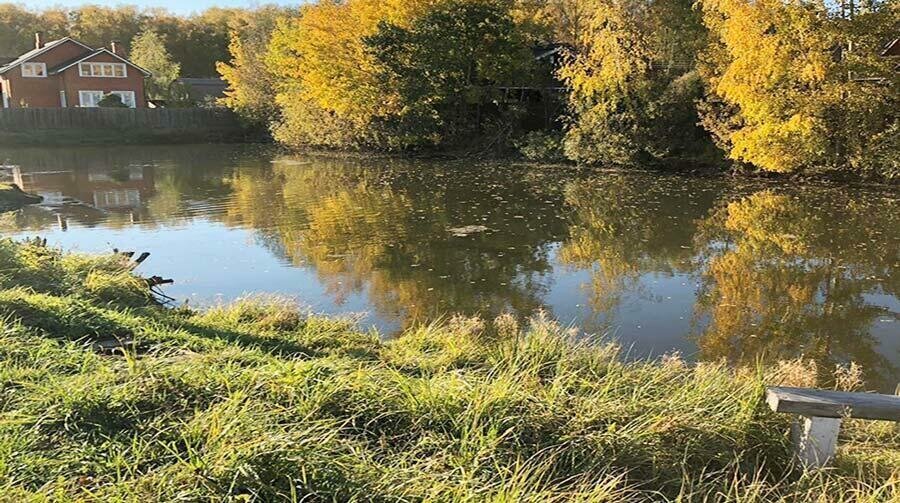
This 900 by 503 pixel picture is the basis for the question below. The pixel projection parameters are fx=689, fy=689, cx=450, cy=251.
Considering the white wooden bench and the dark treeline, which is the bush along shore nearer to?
the white wooden bench

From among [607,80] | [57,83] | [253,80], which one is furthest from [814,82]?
[57,83]

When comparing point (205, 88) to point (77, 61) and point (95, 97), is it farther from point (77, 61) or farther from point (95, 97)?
point (77, 61)

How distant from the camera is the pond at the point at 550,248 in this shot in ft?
28.3

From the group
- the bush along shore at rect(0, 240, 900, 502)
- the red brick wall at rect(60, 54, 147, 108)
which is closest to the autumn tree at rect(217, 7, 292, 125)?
the red brick wall at rect(60, 54, 147, 108)

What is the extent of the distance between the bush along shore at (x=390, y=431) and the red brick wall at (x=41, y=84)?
49133mm

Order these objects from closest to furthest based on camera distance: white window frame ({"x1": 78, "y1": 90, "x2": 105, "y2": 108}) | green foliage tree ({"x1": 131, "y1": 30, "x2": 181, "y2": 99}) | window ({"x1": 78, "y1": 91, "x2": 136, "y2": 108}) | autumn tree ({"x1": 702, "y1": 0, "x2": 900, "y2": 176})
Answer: autumn tree ({"x1": 702, "y1": 0, "x2": 900, "y2": 176}) → white window frame ({"x1": 78, "y1": 90, "x2": 105, "y2": 108}) → window ({"x1": 78, "y1": 91, "x2": 136, "y2": 108}) → green foliage tree ({"x1": 131, "y1": 30, "x2": 181, "y2": 99})

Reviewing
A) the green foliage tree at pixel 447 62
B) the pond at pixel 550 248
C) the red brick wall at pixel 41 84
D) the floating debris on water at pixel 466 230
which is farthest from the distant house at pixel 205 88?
the floating debris on water at pixel 466 230

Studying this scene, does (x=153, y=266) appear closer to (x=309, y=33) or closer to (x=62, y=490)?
(x=62, y=490)

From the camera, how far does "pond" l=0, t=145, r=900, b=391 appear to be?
8.64 m

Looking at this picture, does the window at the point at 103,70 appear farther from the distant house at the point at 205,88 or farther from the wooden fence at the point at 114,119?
the distant house at the point at 205,88

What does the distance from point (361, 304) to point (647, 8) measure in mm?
19336

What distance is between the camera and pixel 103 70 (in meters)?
47.9

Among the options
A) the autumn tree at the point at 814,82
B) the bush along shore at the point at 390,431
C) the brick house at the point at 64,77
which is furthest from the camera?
the brick house at the point at 64,77

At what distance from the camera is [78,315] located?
6617mm
